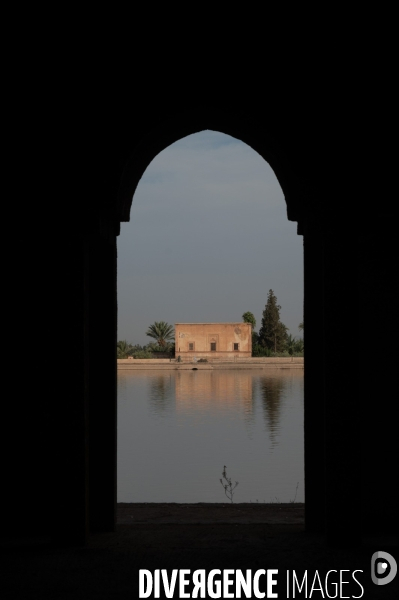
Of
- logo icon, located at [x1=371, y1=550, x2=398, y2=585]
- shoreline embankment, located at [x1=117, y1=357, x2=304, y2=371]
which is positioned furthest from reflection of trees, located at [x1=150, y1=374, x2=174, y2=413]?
logo icon, located at [x1=371, y1=550, x2=398, y2=585]

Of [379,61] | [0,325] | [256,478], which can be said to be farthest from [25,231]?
[256,478]

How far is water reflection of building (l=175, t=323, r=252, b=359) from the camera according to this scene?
48.9 meters

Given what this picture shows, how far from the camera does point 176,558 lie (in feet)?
13.5

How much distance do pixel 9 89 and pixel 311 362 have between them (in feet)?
9.73

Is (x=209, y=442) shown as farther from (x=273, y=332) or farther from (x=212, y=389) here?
(x=273, y=332)

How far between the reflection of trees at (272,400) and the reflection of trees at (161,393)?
380 cm

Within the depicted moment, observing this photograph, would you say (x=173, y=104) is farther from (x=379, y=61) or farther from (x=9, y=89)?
(x=379, y=61)

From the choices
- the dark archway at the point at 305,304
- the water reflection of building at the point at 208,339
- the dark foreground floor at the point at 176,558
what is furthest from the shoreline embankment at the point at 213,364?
the dark archway at the point at 305,304

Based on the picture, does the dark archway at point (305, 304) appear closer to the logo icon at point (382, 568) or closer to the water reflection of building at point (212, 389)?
the logo icon at point (382, 568)

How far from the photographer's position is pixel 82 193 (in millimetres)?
4602

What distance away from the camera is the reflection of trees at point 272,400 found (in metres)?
18.9

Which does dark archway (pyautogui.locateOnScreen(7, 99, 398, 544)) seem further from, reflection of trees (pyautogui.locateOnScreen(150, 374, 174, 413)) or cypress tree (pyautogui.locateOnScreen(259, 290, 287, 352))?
cypress tree (pyautogui.locateOnScreen(259, 290, 287, 352))

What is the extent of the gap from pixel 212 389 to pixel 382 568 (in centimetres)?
2748

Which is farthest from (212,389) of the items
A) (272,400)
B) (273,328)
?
(273,328)
